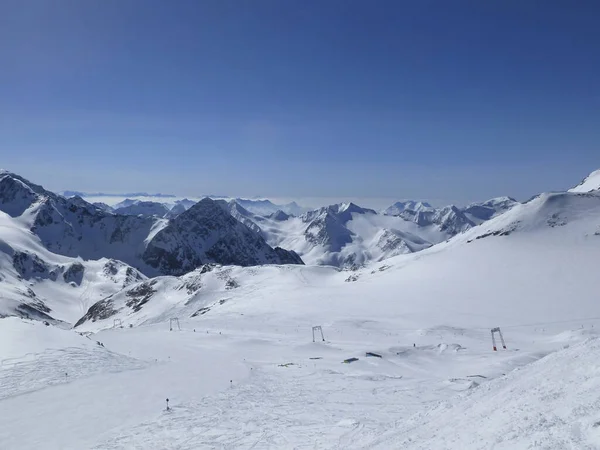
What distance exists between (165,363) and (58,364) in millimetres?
8778

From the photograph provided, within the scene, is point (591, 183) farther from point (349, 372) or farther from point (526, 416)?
point (526, 416)

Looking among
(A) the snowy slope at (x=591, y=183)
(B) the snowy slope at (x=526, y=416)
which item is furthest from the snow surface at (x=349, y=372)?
(A) the snowy slope at (x=591, y=183)

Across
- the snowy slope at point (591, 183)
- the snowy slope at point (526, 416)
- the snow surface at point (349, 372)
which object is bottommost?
the snow surface at point (349, 372)

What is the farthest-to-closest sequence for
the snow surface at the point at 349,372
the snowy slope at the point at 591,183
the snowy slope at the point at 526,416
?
the snowy slope at the point at 591,183 → the snow surface at the point at 349,372 → the snowy slope at the point at 526,416

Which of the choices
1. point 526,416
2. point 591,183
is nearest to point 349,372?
point 526,416

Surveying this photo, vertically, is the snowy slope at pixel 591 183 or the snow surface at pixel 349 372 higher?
the snowy slope at pixel 591 183

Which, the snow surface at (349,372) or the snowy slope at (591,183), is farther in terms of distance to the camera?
the snowy slope at (591,183)

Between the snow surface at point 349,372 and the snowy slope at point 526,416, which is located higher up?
the snowy slope at point 526,416

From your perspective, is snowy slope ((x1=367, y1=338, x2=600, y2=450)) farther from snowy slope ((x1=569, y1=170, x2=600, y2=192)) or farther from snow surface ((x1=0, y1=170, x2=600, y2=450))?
snowy slope ((x1=569, y1=170, x2=600, y2=192))

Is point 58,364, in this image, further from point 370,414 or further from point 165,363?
point 370,414

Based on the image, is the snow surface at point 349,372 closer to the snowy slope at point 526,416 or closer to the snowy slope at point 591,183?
the snowy slope at point 526,416

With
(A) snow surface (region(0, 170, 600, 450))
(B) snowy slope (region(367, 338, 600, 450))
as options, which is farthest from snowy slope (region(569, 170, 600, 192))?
(B) snowy slope (region(367, 338, 600, 450))

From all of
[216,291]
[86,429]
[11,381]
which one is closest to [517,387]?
[86,429]

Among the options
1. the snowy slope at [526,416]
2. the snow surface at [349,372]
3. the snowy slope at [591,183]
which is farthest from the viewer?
the snowy slope at [591,183]
